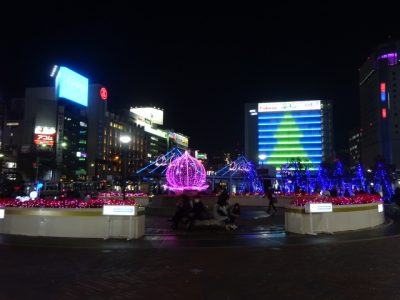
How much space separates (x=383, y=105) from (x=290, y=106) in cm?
3039

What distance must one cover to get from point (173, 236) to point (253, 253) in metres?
4.53

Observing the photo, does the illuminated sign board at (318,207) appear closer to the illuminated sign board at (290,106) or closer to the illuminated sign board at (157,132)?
the illuminated sign board at (290,106)

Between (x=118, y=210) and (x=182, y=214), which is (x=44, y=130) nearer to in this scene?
(x=182, y=214)

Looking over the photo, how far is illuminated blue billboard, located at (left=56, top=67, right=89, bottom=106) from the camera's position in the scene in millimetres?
123625

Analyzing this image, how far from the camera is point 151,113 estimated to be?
18862 centimetres

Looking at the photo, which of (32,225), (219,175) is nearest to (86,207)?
(32,225)

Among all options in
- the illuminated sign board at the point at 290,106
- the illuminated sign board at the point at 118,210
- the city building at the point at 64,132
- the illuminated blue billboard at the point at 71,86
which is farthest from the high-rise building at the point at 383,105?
the illuminated sign board at the point at 118,210

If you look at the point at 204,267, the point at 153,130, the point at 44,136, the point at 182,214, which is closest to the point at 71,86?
the point at 44,136

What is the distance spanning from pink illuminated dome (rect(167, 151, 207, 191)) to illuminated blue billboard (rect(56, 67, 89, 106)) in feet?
322

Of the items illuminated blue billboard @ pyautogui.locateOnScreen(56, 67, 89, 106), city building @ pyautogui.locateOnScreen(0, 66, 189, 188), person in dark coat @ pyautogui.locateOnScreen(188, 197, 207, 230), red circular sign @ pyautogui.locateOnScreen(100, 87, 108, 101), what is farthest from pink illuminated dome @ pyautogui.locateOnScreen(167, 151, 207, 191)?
red circular sign @ pyautogui.locateOnScreen(100, 87, 108, 101)

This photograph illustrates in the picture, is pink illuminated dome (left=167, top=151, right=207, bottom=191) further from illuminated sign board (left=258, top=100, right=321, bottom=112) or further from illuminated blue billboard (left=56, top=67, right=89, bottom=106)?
illuminated sign board (left=258, top=100, right=321, bottom=112)

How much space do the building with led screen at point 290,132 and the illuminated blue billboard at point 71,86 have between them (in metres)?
59.7

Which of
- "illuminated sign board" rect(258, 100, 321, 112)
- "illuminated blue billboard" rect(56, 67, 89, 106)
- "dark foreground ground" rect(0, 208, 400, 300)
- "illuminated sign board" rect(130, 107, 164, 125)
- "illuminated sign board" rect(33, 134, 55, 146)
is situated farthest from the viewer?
"illuminated sign board" rect(130, 107, 164, 125)

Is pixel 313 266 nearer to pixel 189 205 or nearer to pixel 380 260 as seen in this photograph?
pixel 380 260
